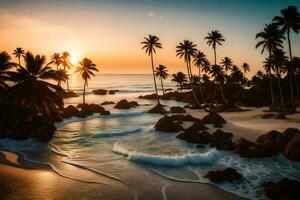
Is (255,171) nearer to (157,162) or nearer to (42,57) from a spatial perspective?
(157,162)

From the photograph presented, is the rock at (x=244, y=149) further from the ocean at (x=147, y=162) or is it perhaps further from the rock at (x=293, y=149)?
the rock at (x=293, y=149)

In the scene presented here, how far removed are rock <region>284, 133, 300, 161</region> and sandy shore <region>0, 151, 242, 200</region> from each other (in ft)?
31.0

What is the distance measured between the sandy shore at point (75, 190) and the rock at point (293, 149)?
9.44 meters

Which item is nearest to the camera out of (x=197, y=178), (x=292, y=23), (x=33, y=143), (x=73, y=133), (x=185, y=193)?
(x=185, y=193)

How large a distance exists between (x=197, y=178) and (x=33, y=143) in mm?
18054

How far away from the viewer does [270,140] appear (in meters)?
25.4

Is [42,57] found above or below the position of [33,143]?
above

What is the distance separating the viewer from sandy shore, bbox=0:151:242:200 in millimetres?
15227

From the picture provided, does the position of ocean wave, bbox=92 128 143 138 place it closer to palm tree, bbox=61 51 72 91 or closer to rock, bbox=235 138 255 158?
rock, bbox=235 138 255 158

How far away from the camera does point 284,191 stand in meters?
15.1

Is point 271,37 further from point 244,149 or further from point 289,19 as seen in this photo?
point 244,149

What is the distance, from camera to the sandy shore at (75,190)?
50.0ft

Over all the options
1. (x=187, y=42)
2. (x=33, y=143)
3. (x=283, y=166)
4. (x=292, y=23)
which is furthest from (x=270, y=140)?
(x=187, y=42)

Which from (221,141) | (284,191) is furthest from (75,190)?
(221,141)
